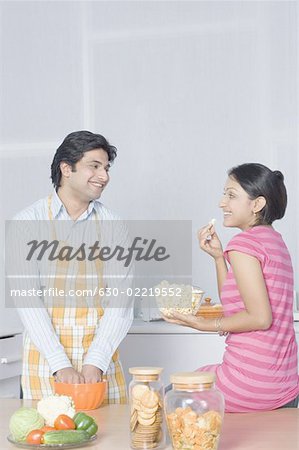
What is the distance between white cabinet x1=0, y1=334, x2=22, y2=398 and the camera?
362 cm

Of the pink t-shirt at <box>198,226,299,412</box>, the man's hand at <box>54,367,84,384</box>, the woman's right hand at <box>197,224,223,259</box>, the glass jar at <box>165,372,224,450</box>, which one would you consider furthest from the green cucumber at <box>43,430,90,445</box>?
the woman's right hand at <box>197,224,223,259</box>

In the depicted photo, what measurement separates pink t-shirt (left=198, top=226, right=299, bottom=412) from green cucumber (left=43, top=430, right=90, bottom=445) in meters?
0.50

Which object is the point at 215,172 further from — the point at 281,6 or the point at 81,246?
the point at 81,246

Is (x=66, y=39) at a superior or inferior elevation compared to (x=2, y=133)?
superior

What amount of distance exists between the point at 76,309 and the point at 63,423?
84cm

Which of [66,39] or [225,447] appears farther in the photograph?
[66,39]

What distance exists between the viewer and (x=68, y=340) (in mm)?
2660

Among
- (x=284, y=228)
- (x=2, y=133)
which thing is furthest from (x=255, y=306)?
(x=2, y=133)

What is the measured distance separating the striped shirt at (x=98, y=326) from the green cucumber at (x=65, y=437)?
0.71m

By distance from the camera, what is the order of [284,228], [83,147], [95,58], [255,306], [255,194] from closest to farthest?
[255,306] → [255,194] → [83,147] → [284,228] → [95,58]

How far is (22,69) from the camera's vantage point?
14.7 ft

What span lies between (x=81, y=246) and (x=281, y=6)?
2.02 meters

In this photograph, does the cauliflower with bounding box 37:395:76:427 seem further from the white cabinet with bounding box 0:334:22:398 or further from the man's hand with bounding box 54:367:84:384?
the white cabinet with bounding box 0:334:22:398

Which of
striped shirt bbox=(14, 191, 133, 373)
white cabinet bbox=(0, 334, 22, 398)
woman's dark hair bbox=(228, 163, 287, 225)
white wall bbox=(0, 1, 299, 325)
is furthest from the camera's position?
white wall bbox=(0, 1, 299, 325)
